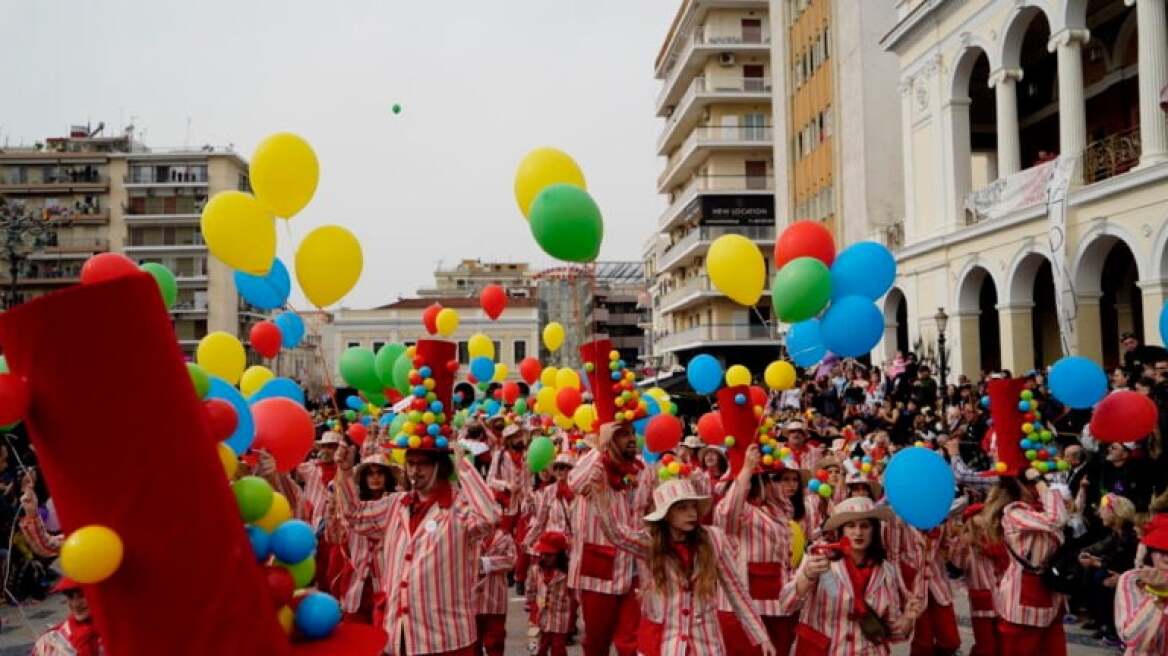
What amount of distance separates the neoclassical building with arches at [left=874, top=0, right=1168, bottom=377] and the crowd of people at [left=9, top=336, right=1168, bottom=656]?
6.66m

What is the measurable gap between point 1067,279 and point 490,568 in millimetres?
15104

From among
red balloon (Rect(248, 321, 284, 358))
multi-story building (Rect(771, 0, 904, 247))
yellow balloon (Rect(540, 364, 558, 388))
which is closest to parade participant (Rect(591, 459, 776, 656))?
red balloon (Rect(248, 321, 284, 358))

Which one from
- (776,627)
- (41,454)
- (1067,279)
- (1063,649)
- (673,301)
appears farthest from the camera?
(673,301)

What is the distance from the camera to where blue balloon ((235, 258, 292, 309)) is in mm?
6503

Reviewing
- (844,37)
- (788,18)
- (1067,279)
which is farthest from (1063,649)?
(788,18)

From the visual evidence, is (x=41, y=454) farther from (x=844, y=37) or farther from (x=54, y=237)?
(x=54, y=237)

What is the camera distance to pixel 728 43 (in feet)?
172

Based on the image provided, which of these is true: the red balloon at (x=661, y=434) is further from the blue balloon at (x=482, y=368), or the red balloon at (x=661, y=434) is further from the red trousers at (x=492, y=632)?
the blue balloon at (x=482, y=368)

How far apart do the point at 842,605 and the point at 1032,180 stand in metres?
18.0

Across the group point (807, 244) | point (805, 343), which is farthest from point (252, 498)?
point (805, 343)

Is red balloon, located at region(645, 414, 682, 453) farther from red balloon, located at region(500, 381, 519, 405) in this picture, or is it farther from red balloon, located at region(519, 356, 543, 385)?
red balloon, located at region(519, 356, 543, 385)

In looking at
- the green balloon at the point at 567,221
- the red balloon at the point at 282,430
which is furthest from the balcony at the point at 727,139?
the red balloon at the point at 282,430

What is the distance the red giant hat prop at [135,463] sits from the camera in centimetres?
246

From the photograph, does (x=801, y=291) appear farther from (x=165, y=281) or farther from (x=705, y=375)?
(x=165, y=281)
